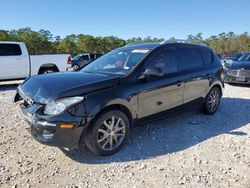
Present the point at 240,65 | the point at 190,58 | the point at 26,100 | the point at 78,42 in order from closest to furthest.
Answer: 1. the point at 26,100
2. the point at 190,58
3. the point at 240,65
4. the point at 78,42

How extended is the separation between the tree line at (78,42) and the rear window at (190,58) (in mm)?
26868

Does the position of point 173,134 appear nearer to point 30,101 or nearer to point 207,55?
point 207,55

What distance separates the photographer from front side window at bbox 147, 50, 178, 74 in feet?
15.9

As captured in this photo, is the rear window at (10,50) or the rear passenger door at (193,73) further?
the rear window at (10,50)

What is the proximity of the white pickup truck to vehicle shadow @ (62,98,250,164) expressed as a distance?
24.9 feet

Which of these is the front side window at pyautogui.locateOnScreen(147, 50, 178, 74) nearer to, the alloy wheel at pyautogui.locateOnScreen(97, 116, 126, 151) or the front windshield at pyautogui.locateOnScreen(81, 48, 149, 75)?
the front windshield at pyautogui.locateOnScreen(81, 48, 149, 75)

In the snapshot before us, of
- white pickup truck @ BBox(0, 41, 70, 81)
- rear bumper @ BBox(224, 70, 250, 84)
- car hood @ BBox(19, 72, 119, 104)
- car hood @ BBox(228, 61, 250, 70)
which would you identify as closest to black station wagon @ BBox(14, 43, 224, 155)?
car hood @ BBox(19, 72, 119, 104)

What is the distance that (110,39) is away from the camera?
171ft

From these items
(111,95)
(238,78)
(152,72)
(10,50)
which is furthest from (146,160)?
(10,50)

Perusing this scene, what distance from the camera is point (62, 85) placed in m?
3.96

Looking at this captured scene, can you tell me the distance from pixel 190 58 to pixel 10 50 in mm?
8127

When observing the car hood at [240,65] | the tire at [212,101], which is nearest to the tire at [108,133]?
the tire at [212,101]

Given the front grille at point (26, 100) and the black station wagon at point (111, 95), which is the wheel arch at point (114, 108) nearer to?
the black station wagon at point (111, 95)

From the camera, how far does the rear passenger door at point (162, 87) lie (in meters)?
4.55
